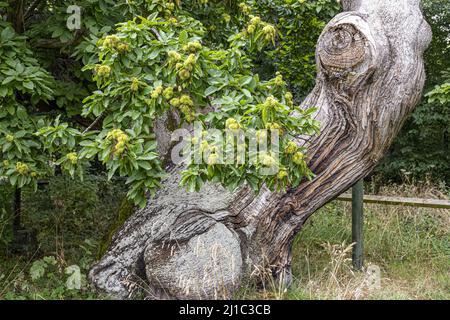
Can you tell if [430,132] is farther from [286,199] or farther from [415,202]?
[286,199]

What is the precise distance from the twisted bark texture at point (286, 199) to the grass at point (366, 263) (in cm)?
31

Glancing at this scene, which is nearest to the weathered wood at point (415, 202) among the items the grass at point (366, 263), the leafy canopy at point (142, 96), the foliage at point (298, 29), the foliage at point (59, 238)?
the grass at point (366, 263)

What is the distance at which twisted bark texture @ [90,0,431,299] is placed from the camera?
175 inches

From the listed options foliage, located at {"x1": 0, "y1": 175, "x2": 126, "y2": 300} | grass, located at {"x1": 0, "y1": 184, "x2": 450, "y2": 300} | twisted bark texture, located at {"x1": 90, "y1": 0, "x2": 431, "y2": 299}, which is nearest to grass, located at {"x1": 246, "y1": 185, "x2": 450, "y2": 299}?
grass, located at {"x1": 0, "y1": 184, "x2": 450, "y2": 300}

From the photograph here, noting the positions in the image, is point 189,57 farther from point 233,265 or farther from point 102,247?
point 102,247

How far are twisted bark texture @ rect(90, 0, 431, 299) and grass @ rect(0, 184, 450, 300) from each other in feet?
1.02

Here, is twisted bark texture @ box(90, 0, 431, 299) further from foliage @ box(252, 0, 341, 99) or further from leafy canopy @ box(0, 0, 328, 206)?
foliage @ box(252, 0, 341, 99)

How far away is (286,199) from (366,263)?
1535mm

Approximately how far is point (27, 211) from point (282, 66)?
385cm

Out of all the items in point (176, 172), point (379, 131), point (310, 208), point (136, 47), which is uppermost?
point (136, 47)

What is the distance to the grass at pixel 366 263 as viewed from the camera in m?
4.59

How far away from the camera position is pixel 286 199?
15.4 feet

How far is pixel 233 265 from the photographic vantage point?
13.8 feet

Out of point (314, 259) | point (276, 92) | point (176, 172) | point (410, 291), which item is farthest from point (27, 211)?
point (410, 291)
